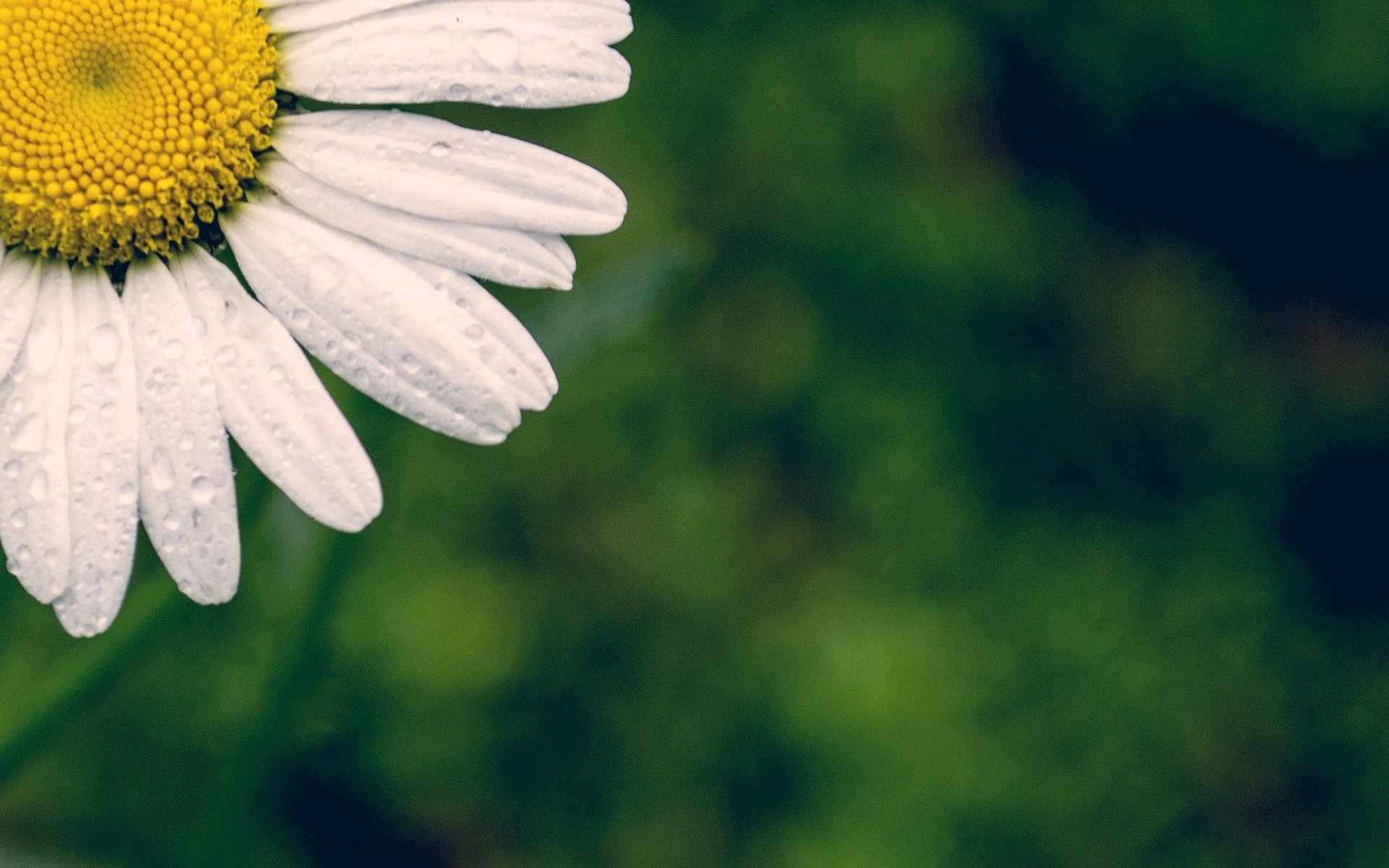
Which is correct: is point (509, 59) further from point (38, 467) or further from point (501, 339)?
point (38, 467)

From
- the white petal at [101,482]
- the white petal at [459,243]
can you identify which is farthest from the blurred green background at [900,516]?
the white petal at [459,243]

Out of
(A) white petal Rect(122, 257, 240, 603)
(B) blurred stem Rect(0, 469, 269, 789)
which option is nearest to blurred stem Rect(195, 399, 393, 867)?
(B) blurred stem Rect(0, 469, 269, 789)

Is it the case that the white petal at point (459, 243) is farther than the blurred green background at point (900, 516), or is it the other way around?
the blurred green background at point (900, 516)

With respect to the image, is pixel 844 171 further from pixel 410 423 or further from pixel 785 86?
pixel 410 423

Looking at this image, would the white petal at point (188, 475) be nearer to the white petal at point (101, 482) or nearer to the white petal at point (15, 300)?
the white petal at point (101, 482)

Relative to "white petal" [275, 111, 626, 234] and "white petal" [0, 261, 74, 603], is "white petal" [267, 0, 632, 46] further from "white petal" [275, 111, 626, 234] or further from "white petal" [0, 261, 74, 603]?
"white petal" [0, 261, 74, 603]

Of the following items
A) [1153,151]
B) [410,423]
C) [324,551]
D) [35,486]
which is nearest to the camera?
[35,486]

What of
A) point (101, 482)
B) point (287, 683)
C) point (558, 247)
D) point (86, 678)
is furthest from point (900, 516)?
point (101, 482)

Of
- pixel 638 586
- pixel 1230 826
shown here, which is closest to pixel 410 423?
pixel 638 586
